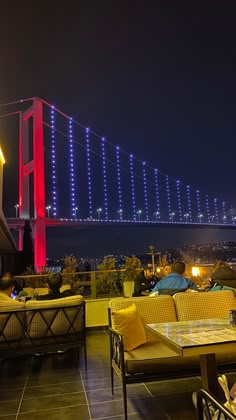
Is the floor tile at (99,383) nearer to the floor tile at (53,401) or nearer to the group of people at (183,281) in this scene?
the floor tile at (53,401)

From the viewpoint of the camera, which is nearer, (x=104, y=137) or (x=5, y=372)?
(x=5, y=372)

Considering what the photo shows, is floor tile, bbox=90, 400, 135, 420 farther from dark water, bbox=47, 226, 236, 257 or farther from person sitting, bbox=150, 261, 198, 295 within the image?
dark water, bbox=47, 226, 236, 257

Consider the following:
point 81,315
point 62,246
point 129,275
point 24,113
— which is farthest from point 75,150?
point 81,315

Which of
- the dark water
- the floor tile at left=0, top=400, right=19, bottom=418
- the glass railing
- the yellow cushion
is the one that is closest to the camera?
the floor tile at left=0, top=400, right=19, bottom=418

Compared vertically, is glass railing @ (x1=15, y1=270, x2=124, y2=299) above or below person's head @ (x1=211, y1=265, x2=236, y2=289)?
below

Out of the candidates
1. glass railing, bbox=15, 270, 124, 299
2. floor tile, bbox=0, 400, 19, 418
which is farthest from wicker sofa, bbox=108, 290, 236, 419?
glass railing, bbox=15, 270, 124, 299

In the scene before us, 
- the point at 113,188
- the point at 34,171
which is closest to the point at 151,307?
the point at 34,171

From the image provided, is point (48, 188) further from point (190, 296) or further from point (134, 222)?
point (190, 296)
